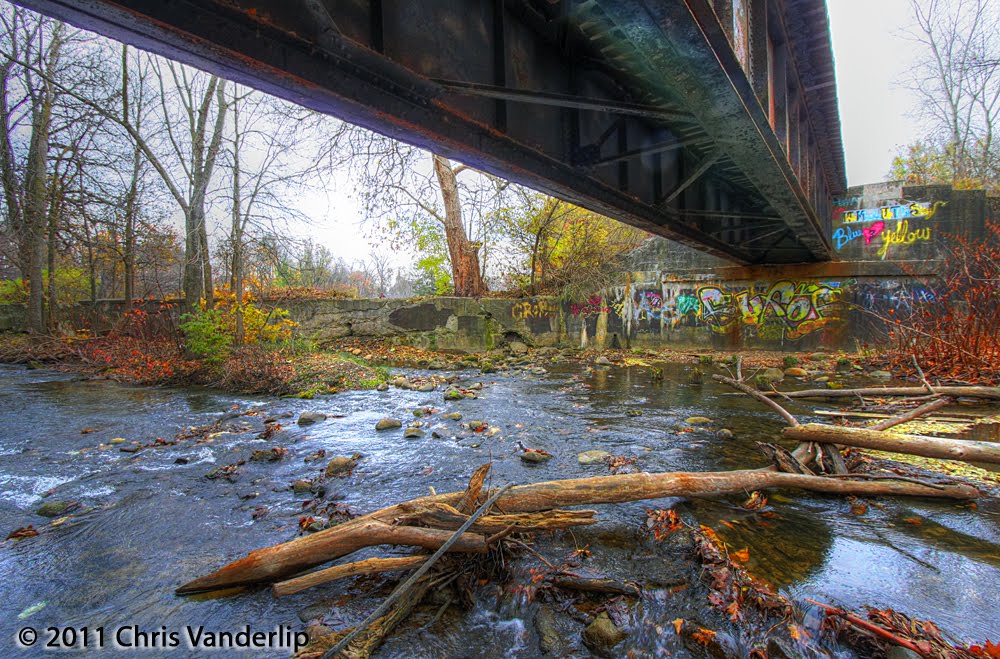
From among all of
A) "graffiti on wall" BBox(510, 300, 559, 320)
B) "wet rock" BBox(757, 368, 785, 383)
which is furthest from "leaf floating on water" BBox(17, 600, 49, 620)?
"graffiti on wall" BBox(510, 300, 559, 320)

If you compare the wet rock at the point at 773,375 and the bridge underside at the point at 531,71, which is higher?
the bridge underside at the point at 531,71

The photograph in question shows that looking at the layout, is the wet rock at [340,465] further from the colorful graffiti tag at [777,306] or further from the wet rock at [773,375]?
the colorful graffiti tag at [777,306]

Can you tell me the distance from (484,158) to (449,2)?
3.95 ft

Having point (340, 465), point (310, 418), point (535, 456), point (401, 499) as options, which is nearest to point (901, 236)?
point (535, 456)

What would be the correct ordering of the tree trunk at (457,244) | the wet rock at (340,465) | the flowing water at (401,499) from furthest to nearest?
the tree trunk at (457,244)
the wet rock at (340,465)
the flowing water at (401,499)

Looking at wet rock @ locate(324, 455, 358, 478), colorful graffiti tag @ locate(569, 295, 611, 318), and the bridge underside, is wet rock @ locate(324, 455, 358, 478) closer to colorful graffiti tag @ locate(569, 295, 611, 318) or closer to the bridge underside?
the bridge underside

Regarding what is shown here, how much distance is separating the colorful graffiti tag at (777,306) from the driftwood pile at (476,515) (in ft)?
36.3

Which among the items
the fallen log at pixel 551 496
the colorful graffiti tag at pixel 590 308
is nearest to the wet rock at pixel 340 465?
the fallen log at pixel 551 496

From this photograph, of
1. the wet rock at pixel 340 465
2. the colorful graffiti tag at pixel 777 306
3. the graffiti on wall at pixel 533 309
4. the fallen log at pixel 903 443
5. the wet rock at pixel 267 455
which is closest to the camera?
the fallen log at pixel 903 443

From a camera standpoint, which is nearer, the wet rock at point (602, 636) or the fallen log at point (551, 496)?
the wet rock at point (602, 636)

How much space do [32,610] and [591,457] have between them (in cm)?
382

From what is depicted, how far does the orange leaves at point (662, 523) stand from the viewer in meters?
2.61

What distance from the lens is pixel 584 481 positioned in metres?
2.60

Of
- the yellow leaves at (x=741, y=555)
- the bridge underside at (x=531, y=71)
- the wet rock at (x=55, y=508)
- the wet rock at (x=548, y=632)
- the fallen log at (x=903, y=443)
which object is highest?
the bridge underside at (x=531, y=71)
